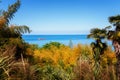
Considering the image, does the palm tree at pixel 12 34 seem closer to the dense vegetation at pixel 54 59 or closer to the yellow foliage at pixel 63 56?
the dense vegetation at pixel 54 59

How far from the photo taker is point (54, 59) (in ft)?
88.1

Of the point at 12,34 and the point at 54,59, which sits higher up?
the point at 12,34

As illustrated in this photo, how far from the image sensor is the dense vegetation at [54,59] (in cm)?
1255

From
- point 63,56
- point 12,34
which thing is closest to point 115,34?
point 12,34

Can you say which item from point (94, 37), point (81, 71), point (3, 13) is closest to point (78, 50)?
point (94, 37)

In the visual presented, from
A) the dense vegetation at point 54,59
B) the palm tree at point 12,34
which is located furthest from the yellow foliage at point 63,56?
the palm tree at point 12,34

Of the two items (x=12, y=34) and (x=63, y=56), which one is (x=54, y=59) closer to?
(x=63, y=56)

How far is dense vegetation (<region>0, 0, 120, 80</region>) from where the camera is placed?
1255 cm

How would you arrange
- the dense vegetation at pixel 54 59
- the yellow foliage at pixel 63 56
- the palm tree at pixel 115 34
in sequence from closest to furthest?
the dense vegetation at pixel 54 59, the palm tree at pixel 115 34, the yellow foliage at pixel 63 56

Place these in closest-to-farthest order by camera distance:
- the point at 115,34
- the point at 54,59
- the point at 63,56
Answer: the point at 115,34
the point at 54,59
the point at 63,56

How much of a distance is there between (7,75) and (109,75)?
13.3 feet

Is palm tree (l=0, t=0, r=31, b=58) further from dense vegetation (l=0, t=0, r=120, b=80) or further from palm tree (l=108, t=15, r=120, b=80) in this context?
palm tree (l=108, t=15, r=120, b=80)

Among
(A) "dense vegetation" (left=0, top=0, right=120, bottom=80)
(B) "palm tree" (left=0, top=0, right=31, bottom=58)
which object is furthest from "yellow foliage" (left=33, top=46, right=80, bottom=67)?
(B) "palm tree" (left=0, top=0, right=31, bottom=58)

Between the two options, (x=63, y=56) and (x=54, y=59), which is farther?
(x=63, y=56)
